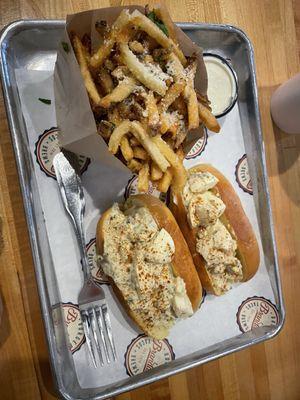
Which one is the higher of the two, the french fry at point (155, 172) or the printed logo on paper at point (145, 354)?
the french fry at point (155, 172)

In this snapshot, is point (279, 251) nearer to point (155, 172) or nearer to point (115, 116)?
point (155, 172)

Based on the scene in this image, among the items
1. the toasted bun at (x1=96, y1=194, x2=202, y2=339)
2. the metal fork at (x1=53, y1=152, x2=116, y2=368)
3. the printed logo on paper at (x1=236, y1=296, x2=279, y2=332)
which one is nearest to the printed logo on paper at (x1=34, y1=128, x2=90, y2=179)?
the metal fork at (x1=53, y1=152, x2=116, y2=368)

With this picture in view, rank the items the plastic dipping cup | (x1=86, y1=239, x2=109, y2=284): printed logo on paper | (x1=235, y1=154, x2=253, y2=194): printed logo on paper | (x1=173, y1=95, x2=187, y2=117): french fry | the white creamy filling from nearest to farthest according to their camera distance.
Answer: (x1=173, y1=95, x2=187, y2=117): french fry < the white creamy filling < (x1=86, y1=239, x2=109, y2=284): printed logo on paper < the plastic dipping cup < (x1=235, y1=154, x2=253, y2=194): printed logo on paper

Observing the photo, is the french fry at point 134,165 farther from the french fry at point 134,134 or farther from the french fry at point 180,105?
the french fry at point 180,105

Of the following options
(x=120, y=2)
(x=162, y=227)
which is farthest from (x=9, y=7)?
(x=162, y=227)

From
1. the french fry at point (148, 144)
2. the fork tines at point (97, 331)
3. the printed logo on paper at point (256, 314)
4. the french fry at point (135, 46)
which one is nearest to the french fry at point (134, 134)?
the french fry at point (148, 144)

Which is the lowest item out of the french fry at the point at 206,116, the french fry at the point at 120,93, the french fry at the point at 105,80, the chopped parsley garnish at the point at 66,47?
the french fry at the point at 206,116

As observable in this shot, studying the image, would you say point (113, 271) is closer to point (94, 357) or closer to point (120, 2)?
point (94, 357)

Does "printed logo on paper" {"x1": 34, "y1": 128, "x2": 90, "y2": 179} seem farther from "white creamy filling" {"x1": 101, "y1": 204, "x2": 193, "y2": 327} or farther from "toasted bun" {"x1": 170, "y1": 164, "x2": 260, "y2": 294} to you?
"toasted bun" {"x1": 170, "y1": 164, "x2": 260, "y2": 294}
